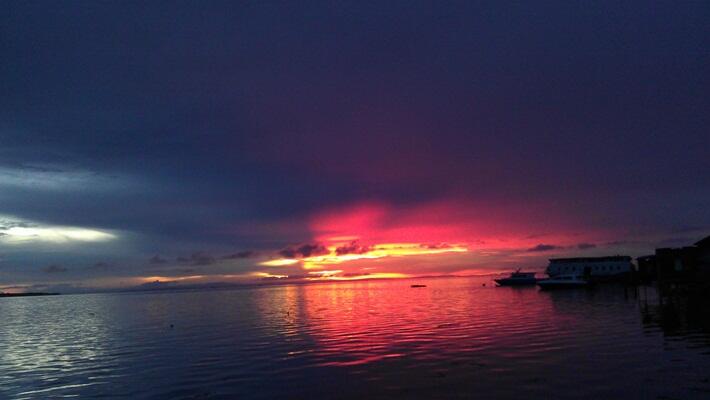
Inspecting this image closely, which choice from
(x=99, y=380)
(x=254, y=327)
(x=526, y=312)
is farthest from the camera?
(x=526, y=312)

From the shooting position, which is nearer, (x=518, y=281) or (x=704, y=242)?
(x=704, y=242)

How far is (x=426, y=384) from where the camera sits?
79.8 ft

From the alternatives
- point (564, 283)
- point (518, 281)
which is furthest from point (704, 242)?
point (518, 281)

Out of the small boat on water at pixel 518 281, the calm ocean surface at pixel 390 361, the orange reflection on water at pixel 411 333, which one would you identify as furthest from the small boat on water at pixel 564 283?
the calm ocean surface at pixel 390 361

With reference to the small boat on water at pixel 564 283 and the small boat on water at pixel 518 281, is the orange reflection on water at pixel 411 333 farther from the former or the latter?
the small boat on water at pixel 518 281

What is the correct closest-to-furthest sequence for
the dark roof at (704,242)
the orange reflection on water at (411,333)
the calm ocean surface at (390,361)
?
the calm ocean surface at (390,361)
the orange reflection on water at (411,333)
the dark roof at (704,242)

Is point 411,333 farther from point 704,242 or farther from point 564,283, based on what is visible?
point 564,283

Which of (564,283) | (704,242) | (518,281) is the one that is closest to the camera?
(704,242)

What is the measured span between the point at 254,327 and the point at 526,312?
3175cm

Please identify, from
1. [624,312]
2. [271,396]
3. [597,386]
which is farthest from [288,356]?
[624,312]

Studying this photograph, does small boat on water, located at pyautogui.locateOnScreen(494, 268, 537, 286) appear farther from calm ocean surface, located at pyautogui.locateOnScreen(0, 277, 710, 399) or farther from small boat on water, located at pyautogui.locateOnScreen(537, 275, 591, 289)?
calm ocean surface, located at pyautogui.locateOnScreen(0, 277, 710, 399)

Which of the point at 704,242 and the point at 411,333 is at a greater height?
the point at 704,242

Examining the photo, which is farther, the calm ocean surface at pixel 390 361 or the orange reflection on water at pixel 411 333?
the orange reflection on water at pixel 411 333

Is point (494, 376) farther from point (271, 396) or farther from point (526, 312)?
point (526, 312)
